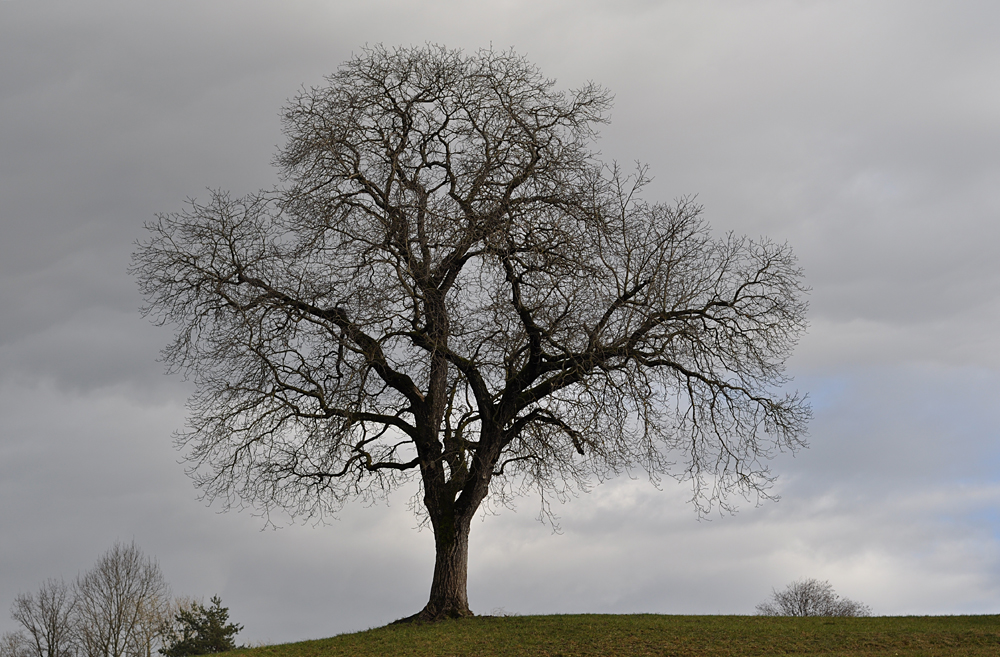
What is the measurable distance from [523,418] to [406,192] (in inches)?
225

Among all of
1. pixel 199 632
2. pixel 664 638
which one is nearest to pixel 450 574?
pixel 664 638

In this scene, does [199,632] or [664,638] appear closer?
[664,638]

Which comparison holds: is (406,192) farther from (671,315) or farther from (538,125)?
(671,315)

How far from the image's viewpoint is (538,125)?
17672 mm

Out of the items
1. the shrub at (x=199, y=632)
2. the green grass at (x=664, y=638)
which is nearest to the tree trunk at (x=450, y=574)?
the green grass at (x=664, y=638)

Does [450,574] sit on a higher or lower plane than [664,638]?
higher

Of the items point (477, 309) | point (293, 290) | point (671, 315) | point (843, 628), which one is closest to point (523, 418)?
point (477, 309)

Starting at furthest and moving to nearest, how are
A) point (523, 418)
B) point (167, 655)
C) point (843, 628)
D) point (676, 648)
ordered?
point (167, 655) → point (523, 418) → point (843, 628) → point (676, 648)

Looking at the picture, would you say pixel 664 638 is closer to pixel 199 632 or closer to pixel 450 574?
pixel 450 574

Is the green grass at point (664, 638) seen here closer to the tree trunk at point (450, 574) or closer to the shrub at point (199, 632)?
the tree trunk at point (450, 574)

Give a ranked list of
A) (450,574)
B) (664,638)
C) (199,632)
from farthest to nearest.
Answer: (199,632), (450,574), (664,638)

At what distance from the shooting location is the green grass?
14.1 m

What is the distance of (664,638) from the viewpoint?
14742 mm

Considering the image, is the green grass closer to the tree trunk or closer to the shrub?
the tree trunk
